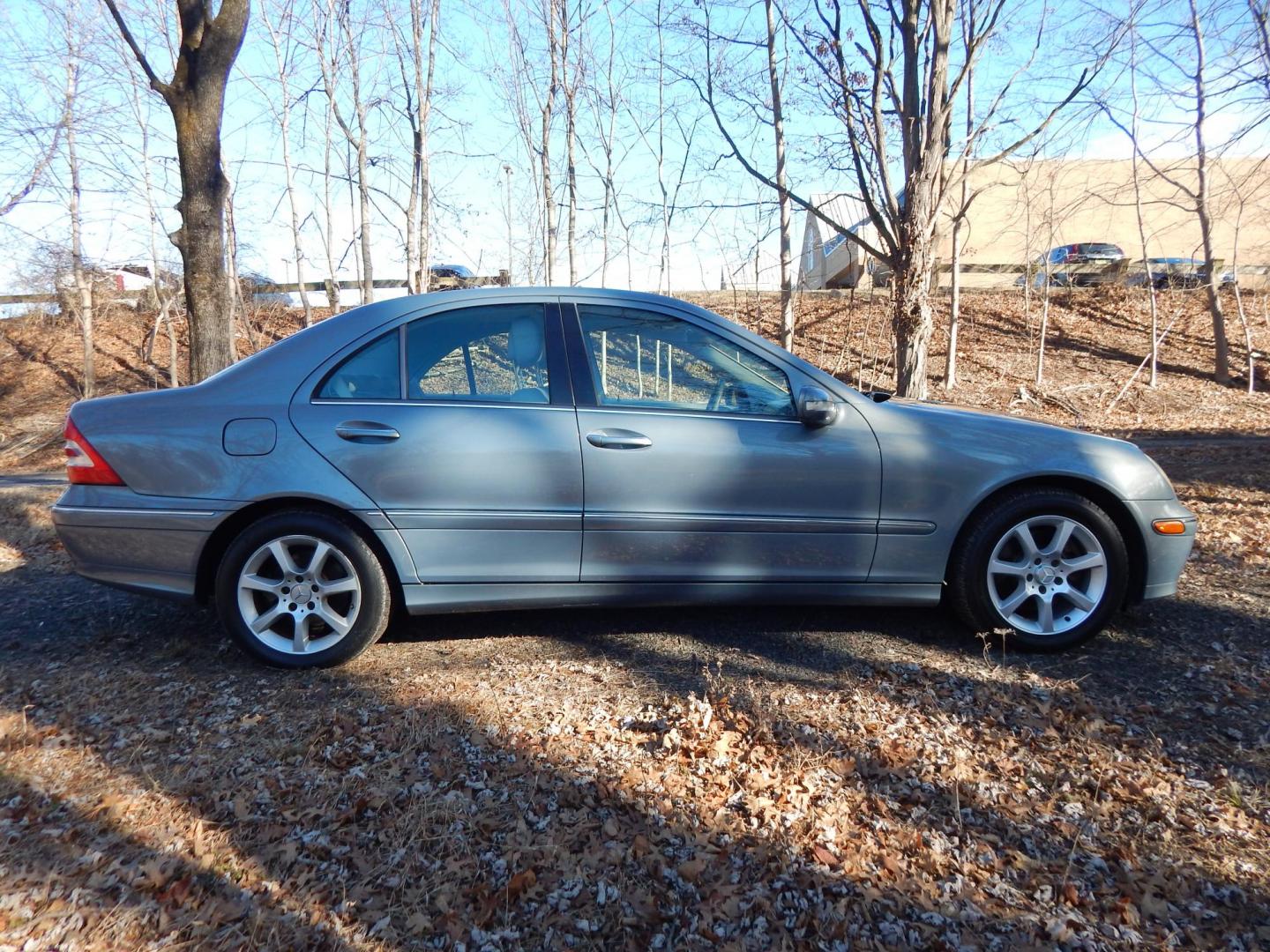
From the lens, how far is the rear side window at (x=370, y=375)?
11.8 ft

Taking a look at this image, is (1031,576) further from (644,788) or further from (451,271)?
(451,271)

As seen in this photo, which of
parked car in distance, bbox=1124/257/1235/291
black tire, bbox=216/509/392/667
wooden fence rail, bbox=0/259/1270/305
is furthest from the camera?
parked car in distance, bbox=1124/257/1235/291

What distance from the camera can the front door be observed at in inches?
140

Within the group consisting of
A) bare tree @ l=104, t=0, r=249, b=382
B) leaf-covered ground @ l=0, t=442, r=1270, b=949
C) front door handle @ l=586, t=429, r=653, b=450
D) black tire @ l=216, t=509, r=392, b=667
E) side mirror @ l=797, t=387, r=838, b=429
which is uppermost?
bare tree @ l=104, t=0, r=249, b=382

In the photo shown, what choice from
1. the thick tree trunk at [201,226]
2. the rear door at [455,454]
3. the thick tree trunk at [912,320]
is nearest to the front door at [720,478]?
the rear door at [455,454]

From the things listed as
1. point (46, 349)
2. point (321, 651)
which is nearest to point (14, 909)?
point (321, 651)

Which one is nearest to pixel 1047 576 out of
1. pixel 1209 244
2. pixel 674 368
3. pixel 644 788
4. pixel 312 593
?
pixel 674 368

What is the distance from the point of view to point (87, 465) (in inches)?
138

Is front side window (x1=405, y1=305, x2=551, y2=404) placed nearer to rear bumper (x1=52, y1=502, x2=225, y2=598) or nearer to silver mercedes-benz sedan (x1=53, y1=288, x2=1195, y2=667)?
silver mercedes-benz sedan (x1=53, y1=288, x2=1195, y2=667)

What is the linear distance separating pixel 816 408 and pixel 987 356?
683 inches

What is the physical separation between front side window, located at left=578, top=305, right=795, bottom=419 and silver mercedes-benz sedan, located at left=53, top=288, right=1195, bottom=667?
0.04 ft

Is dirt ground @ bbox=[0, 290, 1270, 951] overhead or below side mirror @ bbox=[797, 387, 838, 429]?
below

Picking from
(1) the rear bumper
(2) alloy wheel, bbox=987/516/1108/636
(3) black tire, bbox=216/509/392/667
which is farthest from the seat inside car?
(2) alloy wheel, bbox=987/516/1108/636

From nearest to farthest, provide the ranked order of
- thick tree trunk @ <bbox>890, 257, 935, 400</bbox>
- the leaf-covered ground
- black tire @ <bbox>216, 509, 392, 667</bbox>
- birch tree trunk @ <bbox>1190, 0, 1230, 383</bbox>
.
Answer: the leaf-covered ground
black tire @ <bbox>216, 509, 392, 667</bbox>
thick tree trunk @ <bbox>890, 257, 935, 400</bbox>
birch tree trunk @ <bbox>1190, 0, 1230, 383</bbox>
